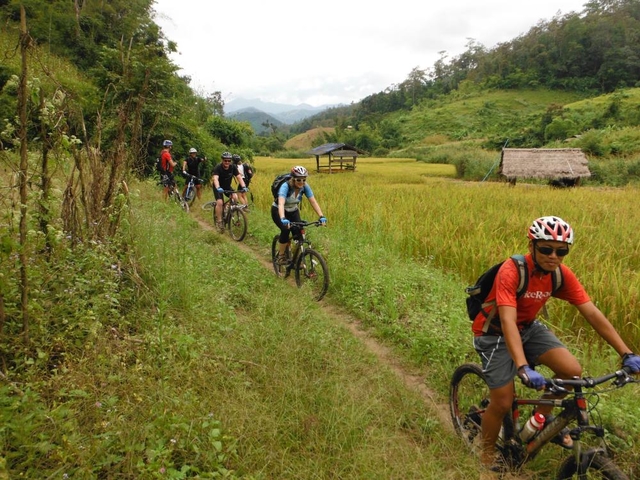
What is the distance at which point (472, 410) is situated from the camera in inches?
114

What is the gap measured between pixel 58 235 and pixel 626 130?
1349 inches

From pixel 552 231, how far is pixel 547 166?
59.7ft

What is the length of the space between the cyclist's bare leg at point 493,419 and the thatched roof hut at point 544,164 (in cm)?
1712

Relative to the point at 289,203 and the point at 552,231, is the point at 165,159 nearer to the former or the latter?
the point at 289,203

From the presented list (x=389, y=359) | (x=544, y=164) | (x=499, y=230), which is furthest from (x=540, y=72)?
(x=389, y=359)

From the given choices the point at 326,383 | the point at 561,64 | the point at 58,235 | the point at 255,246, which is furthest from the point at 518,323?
the point at 561,64

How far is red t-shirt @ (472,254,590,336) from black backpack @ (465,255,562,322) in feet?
0.08

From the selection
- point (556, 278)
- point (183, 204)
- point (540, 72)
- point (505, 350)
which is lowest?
point (505, 350)

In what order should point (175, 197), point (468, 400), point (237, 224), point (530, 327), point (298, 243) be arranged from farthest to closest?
point (175, 197), point (237, 224), point (298, 243), point (468, 400), point (530, 327)

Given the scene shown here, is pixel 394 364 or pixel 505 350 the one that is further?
pixel 394 364

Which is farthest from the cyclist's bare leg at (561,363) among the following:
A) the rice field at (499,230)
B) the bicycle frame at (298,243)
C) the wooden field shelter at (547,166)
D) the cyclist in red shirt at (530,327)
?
the wooden field shelter at (547,166)

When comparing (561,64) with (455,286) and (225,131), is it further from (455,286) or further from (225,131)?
(455,286)

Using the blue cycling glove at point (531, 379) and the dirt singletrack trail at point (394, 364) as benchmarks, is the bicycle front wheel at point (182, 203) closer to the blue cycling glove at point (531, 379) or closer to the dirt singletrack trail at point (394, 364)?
the dirt singletrack trail at point (394, 364)

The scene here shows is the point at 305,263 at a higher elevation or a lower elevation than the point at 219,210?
lower
